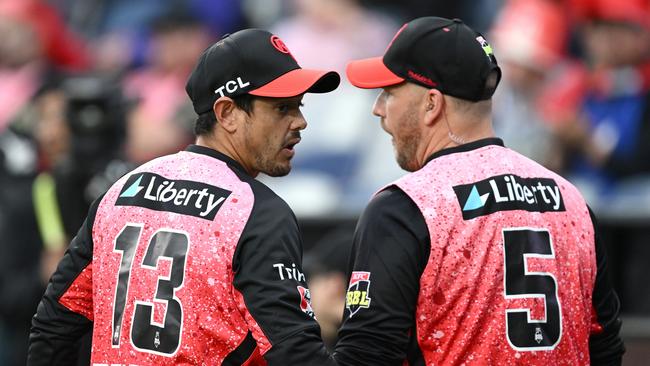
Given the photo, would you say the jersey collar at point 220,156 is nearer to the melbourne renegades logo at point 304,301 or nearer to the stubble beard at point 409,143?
the melbourne renegades logo at point 304,301

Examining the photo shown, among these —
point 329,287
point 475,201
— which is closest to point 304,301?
point 475,201

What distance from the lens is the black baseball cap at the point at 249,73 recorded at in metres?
4.53

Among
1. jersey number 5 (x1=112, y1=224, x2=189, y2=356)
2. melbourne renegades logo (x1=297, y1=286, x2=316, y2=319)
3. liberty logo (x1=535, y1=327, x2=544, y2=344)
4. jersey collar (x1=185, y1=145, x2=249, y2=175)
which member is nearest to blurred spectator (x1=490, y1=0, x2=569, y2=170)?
liberty logo (x1=535, y1=327, x2=544, y2=344)

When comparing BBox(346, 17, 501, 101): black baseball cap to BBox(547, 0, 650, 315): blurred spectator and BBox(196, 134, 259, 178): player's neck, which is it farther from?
BBox(547, 0, 650, 315): blurred spectator

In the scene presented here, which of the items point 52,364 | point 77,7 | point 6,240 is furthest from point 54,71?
point 52,364

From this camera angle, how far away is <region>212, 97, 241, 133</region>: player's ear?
456 centimetres

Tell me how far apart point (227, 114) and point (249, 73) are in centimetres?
17

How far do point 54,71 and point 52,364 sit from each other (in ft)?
20.6

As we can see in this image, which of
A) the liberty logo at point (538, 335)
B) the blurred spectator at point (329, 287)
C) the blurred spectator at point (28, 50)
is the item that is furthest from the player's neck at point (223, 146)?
the blurred spectator at point (28, 50)

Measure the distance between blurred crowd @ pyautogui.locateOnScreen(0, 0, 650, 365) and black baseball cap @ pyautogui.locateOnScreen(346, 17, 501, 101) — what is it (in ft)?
7.78

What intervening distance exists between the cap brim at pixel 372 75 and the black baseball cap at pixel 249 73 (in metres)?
0.23

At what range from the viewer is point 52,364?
15.5 ft

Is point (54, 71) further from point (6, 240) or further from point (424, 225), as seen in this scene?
point (424, 225)

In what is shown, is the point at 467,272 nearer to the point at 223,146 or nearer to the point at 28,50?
the point at 223,146
